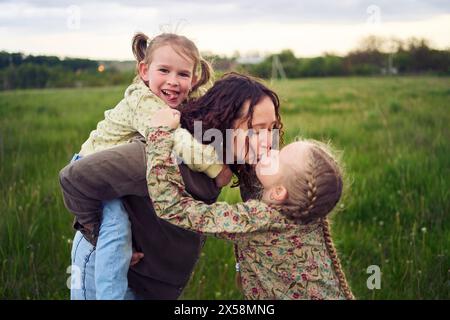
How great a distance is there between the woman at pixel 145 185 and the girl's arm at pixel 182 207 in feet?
0.24

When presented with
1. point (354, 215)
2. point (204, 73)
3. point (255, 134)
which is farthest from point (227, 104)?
point (354, 215)

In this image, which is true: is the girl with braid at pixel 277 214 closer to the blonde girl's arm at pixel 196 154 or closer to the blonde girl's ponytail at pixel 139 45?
the blonde girl's arm at pixel 196 154

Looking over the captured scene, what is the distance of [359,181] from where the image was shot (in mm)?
4758

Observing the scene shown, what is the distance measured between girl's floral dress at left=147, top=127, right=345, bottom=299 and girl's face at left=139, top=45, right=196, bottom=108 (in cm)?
44

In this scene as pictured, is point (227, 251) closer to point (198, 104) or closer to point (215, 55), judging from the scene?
point (215, 55)

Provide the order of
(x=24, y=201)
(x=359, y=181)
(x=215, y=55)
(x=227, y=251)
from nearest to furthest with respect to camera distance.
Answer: (x=215, y=55) < (x=227, y=251) < (x=24, y=201) < (x=359, y=181)

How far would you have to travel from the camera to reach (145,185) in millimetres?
1994

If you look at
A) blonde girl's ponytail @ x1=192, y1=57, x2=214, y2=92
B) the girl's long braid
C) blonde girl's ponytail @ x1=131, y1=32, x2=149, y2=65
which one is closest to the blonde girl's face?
the girl's long braid

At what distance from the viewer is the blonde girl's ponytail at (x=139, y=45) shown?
256 cm

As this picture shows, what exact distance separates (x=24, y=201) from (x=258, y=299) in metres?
2.34

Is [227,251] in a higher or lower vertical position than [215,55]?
lower

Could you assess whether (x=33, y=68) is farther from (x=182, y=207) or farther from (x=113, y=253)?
(x=182, y=207)

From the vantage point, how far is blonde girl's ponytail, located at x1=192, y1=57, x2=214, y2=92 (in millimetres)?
2498
